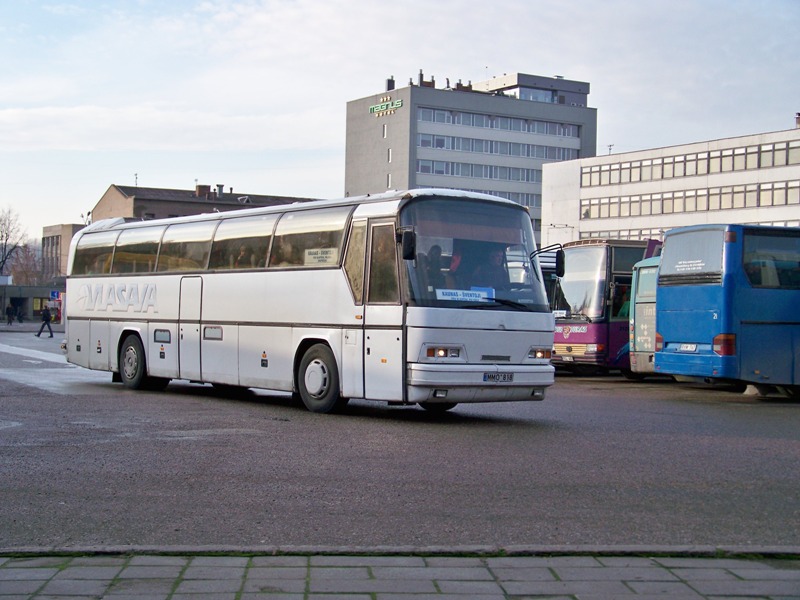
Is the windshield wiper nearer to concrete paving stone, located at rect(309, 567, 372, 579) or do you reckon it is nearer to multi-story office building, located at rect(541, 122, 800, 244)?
concrete paving stone, located at rect(309, 567, 372, 579)

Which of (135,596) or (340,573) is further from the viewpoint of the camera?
(340,573)

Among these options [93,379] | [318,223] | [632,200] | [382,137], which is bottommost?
[93,379]

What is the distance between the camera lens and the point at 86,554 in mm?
6371

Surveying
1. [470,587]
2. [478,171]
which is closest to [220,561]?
[470,587]

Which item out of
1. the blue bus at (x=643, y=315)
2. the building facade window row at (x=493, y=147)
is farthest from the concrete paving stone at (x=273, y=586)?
the building facade window row at (x=493, y=147)

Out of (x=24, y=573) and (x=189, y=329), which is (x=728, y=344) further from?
(x=24, y=573)

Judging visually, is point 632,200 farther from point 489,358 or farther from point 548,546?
point 548,546

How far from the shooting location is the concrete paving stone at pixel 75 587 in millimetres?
5535

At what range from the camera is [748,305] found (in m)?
20.4

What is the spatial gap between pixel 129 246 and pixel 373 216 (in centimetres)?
844

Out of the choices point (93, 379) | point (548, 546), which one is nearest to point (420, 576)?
point (548, 546)

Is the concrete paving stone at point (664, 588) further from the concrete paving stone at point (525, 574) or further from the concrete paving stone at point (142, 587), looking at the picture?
the concrete paving stone at point (142, 587)

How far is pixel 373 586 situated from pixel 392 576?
0.25 m

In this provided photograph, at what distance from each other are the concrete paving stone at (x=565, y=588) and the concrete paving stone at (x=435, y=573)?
0.20 meters
